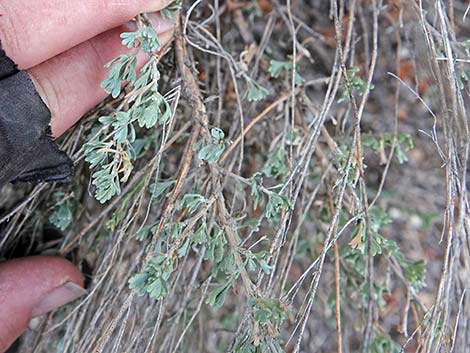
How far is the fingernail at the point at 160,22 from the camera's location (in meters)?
1.17

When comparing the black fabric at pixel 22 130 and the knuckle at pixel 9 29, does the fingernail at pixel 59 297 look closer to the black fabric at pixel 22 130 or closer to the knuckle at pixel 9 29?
the black fabric at pixel 22 130

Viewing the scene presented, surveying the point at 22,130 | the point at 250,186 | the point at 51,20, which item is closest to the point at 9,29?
the point at 51,20

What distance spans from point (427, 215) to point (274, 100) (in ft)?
2.37

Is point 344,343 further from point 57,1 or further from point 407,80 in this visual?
point 57,1

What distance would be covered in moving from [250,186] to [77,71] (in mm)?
460

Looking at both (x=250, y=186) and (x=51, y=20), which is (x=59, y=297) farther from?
(x=51, y=20)

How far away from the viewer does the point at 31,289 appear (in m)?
1.45

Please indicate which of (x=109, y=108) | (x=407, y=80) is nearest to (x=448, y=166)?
(x=109, y=108)

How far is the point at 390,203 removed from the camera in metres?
2.03

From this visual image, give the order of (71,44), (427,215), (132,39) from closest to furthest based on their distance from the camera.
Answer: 1. (132,39)
2. (71,44)
3. (427,215)

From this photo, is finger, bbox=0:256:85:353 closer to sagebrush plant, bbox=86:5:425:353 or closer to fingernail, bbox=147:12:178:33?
sagebrush plant, bbox=86:5:425:353

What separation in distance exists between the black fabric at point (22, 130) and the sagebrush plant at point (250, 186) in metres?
0.07

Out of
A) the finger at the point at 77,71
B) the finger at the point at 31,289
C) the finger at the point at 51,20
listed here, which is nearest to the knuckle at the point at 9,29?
the finger at the point at 51,20

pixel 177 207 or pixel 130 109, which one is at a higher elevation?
pixel 130 109
